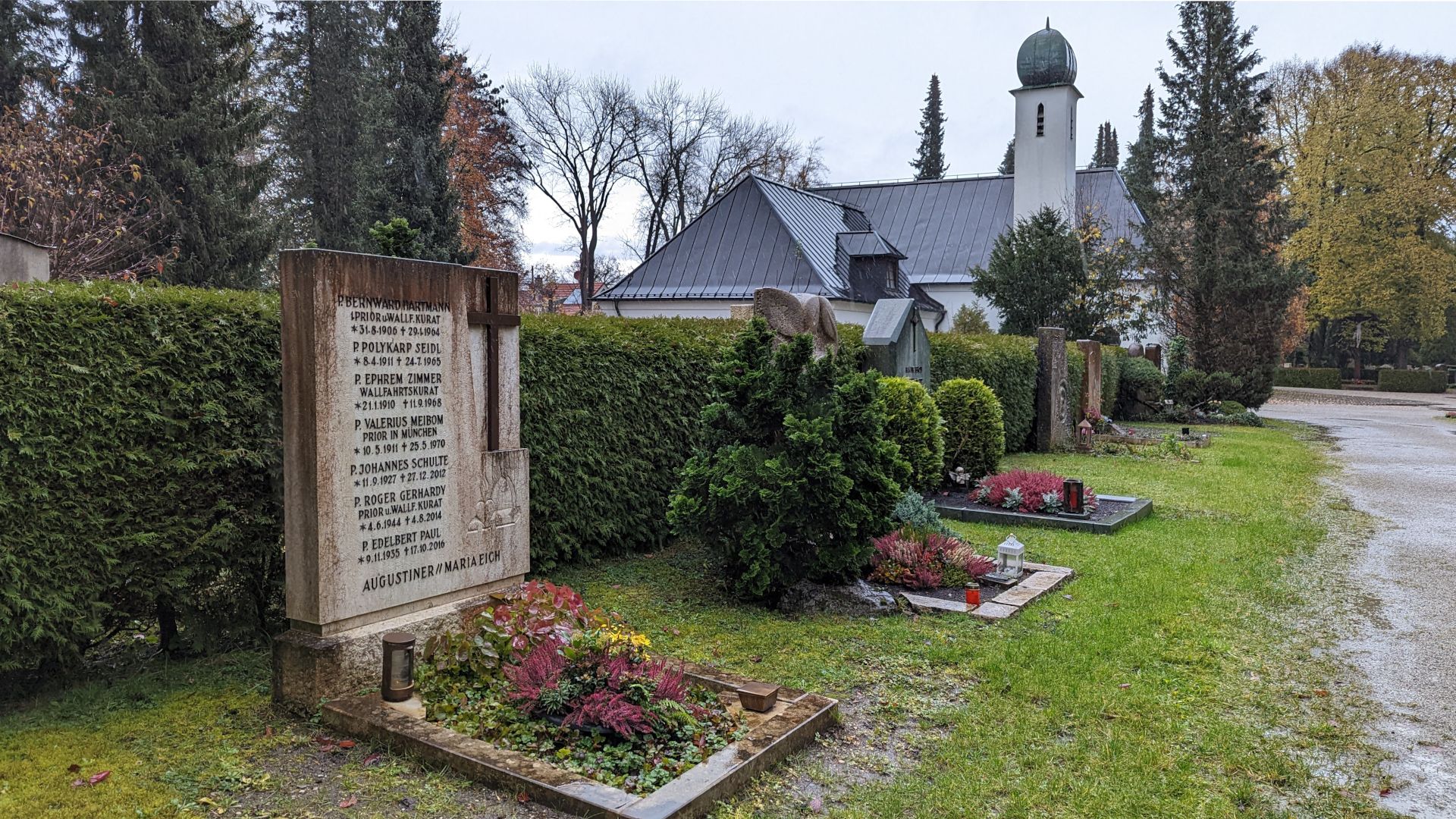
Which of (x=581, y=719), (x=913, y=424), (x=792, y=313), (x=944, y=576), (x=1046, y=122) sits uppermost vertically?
(x=1046, y=122)

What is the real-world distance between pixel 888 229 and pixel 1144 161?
45.5 ft

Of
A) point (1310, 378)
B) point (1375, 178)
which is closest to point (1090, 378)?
point (1375, 178)

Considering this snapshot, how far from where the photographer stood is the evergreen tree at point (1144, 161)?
28594 millimetres

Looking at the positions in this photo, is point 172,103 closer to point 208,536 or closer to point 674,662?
point 208,536

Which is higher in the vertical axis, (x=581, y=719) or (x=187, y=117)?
(x=187, y=117)

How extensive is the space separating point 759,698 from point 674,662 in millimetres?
704

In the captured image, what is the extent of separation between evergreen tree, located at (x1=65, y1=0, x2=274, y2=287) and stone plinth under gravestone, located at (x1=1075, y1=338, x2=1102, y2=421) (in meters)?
17.8

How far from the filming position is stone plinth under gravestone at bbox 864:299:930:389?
34.8 feet

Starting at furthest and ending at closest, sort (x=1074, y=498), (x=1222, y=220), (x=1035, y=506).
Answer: (x=1222, y=220) → (x=1035, y=506) → (x=1074, y=498)

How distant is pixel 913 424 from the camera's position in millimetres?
9133

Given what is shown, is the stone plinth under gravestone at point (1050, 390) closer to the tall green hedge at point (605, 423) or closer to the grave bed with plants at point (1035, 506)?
the grave bed with plants at point (1035, 506)

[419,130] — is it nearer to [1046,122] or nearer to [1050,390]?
[1050,390]

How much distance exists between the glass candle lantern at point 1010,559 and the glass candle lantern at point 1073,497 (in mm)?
2580

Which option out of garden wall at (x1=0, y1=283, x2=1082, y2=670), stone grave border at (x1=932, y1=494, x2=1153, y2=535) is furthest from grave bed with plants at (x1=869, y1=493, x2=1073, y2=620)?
garden wall at (x1=0, y1=283, x2=1082, y2=670)
